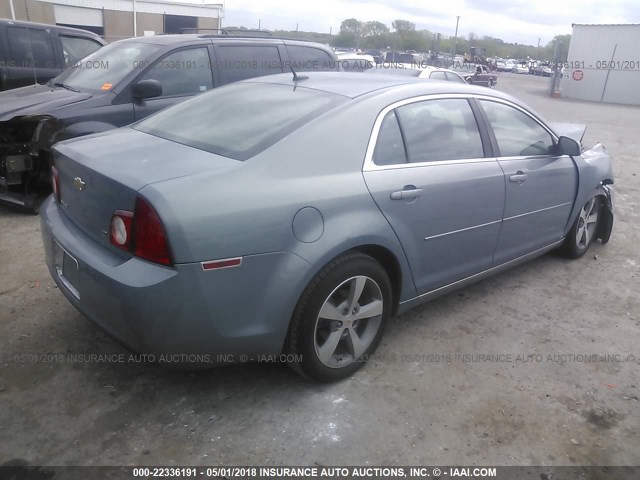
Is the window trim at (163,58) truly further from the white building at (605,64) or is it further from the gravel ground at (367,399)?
the white building at (605,64)

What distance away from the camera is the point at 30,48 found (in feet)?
24.6

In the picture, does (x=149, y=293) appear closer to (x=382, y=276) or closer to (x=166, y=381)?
(x=166, y=381)

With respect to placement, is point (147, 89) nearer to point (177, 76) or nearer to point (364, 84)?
point (177, 76)

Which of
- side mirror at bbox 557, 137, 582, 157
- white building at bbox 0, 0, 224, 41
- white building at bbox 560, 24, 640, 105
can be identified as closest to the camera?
side mirror at bbox 557, 137, 582, 157

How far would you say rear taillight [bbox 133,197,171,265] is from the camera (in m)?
2.23

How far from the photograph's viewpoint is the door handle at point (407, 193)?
9.55 feet

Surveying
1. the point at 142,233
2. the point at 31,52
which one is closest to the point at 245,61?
the point at 31,52

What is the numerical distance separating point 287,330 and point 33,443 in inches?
48.4

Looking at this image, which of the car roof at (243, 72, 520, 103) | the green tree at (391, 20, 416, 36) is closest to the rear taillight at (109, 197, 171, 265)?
the car roof at (243, 72, 520, 103)

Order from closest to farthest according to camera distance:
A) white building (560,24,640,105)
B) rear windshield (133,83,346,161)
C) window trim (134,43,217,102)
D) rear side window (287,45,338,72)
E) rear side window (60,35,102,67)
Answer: rear windshield (133,83,346,161) → window trim (134,43,217,102) → rear side window (287,45,338,72) → rear side window (60,35,102,67) → white building (560,24,640,105)

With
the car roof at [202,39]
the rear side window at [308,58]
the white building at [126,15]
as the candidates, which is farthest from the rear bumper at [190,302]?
the white building at [126,15]

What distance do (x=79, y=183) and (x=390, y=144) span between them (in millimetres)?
1632

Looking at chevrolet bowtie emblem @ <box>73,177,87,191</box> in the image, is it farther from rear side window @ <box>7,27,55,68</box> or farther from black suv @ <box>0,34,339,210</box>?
rear side window @ <box>7,27,55,68</box>

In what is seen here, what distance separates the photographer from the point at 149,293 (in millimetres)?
2246
